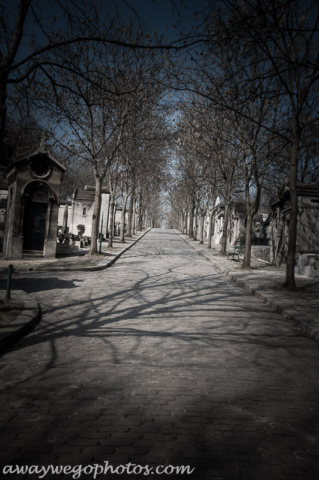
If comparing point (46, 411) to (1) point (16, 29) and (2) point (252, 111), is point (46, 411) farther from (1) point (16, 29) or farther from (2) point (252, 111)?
(2) point (252, 111)

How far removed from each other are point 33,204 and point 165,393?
14652 mm

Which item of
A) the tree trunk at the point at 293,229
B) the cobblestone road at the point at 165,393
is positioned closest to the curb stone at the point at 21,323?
the cobblestone road at the point at 165,393

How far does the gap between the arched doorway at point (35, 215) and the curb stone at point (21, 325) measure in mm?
9727

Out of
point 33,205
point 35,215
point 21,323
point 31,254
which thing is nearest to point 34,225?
point 35,215

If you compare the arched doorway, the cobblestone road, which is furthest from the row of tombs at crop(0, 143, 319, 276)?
the cobblestone road

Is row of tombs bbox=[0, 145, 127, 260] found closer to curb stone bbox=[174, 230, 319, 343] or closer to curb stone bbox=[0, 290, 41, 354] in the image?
curb stone bbox=[0, 290, 41, 354]

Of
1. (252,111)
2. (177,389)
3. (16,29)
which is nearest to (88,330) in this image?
(177,389)

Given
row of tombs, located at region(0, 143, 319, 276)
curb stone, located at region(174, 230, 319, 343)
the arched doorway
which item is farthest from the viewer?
the arched doorway

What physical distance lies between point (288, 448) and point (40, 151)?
52.2ft

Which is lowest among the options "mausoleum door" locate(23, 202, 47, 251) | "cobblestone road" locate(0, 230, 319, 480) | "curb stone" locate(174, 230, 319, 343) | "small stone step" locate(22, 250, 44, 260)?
"cobblestone road" locate(0, 230, 319, 480)

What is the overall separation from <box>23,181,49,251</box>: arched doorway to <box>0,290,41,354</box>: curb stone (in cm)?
973

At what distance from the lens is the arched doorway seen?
16484mm

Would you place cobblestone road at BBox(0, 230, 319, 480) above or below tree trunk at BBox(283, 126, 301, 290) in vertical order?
below

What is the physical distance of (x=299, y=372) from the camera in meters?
4.52
